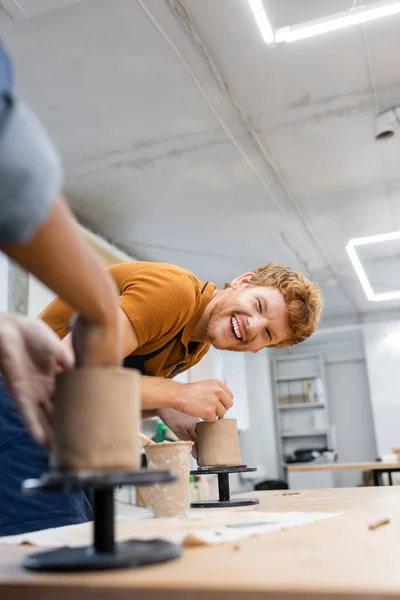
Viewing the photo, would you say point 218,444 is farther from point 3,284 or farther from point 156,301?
point 3,284

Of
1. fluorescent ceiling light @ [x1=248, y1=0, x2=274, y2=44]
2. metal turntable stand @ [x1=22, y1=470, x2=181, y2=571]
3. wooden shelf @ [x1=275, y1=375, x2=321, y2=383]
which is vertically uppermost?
fluorescent ceiling light @ [x1=248, y1=0, x2=274, y2=44]

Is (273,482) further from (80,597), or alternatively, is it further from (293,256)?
(80,597)

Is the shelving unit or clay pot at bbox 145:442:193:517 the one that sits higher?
the shelving unit

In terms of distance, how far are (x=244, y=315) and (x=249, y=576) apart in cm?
131

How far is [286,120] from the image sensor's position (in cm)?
342

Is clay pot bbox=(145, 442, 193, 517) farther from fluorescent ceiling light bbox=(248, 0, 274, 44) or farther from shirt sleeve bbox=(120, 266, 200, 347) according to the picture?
fluorescent ceiling light bbox=(248, 0, 274, 44)

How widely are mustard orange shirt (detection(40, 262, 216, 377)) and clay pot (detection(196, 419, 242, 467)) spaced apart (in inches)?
10.5

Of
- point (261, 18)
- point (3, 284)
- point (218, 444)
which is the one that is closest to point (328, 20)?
point (261, 18)

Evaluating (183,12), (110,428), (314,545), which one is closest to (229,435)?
(314,545)

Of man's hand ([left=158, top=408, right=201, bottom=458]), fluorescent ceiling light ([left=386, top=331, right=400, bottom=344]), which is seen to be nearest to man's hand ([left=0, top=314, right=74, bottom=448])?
man's hand ([left=158, top=408, right=201, bottom=458])

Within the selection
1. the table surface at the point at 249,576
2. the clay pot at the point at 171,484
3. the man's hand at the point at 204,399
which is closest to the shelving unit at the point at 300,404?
the man's hand at the point at 204,399

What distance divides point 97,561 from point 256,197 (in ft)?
12.8

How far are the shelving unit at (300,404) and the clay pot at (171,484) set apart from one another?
747cm

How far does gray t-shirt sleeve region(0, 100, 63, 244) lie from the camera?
0.48 meters
